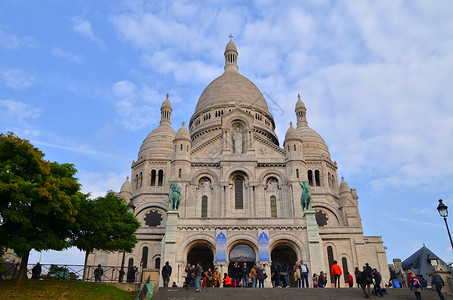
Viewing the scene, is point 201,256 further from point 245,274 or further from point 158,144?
point 158,144

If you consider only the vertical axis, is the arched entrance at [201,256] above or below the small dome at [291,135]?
below

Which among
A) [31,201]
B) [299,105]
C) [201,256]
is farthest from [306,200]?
[299,105]

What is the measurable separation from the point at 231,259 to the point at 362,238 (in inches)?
661

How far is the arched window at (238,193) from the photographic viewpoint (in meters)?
39.3

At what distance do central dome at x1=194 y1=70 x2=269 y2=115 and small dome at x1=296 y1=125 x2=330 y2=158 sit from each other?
741cm

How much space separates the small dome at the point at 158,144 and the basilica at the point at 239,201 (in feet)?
0.43

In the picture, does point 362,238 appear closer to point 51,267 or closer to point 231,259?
point 231,259

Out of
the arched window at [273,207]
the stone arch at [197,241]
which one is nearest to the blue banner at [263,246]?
the stone arch at [197,241]

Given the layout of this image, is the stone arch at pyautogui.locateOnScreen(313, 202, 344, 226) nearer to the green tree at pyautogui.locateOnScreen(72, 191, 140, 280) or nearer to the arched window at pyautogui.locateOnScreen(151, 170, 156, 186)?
the arched window at pyautogui.locateOnScreen(151, 170, 156, 186)

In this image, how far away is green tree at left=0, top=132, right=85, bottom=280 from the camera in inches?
810

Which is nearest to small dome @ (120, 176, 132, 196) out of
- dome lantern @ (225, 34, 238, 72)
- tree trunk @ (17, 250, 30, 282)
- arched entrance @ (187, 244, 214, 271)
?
arched entrance @ (187, 244, 214, 271)

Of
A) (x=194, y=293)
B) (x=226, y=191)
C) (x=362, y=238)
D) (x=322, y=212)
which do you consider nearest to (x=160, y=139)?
(x=226, y=191)

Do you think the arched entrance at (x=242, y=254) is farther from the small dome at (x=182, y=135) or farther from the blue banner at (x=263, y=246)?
the small dome at (x=182, y=135)

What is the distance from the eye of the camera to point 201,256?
3650 centimetres
